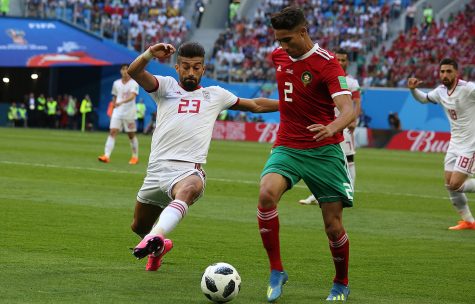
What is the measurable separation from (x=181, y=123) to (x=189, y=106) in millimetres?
189

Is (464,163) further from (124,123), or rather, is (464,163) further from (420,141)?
(420,141)

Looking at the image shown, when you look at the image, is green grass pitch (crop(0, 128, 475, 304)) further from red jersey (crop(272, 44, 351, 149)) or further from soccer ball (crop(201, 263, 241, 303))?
red jersey (crop(272, 44, 351, 149))

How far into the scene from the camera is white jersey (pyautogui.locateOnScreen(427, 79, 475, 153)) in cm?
1393

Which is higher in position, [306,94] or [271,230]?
[306,94]

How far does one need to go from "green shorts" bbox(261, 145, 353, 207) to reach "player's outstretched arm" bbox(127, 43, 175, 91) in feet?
4.20

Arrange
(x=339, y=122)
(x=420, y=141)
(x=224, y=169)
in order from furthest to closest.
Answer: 1. (x=420, y=141)
2. (x=224, y=169)
3. (x=339, y=122)

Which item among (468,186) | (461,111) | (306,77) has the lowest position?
(468,186)

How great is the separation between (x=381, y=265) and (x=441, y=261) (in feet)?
2.80

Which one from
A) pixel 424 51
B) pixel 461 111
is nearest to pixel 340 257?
pixel 461 111

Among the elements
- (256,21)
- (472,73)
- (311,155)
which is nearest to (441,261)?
(311,155)

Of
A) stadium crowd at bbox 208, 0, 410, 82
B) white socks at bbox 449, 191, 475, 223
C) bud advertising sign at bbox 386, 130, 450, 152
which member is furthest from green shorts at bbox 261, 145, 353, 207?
stadium crowd at bbox 208, 0, 410, 82

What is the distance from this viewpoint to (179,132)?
29.5ft

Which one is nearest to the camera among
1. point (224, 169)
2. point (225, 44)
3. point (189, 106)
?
point (189, 106)

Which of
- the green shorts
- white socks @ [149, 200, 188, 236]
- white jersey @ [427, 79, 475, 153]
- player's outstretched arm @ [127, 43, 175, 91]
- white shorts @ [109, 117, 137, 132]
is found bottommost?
white shorts @ [109, 117, 137, 132]
